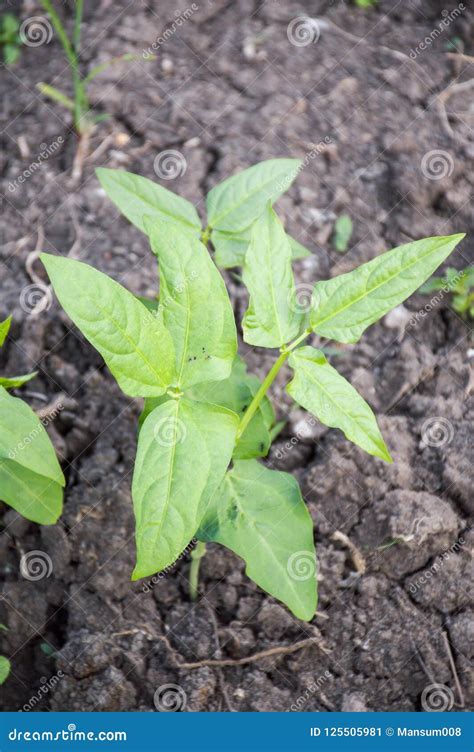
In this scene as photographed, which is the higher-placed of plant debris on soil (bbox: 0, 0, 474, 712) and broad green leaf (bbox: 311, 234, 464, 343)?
broad green leaf (bbox: 311, 234, 464, 343)

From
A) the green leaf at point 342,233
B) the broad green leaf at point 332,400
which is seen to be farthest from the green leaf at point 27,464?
the green leaf at point 342,233

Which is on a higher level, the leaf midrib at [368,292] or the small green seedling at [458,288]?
the leaf midrib at [368,292]

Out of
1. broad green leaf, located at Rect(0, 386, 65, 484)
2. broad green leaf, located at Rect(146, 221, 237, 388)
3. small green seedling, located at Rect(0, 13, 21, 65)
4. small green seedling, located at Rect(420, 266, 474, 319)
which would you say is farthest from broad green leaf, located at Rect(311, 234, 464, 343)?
small green seedling, located at Rect(0, 13, 21, 65)

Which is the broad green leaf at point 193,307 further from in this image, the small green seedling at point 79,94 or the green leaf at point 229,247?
the small green seedling at point 79,94

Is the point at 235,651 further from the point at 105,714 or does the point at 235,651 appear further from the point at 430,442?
the point at 430,442

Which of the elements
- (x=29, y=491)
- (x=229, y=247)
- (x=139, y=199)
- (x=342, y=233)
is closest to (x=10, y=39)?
(x=342, y=233)

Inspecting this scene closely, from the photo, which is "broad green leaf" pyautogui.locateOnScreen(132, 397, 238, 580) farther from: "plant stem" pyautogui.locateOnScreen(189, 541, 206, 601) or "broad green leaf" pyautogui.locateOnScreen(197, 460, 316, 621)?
"plant stem" pyautogui.locateOnScreen(189, 541, 206, 601)

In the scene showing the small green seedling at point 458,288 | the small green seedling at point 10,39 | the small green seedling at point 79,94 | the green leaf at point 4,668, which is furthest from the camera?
the small green seedling at point 10,39
